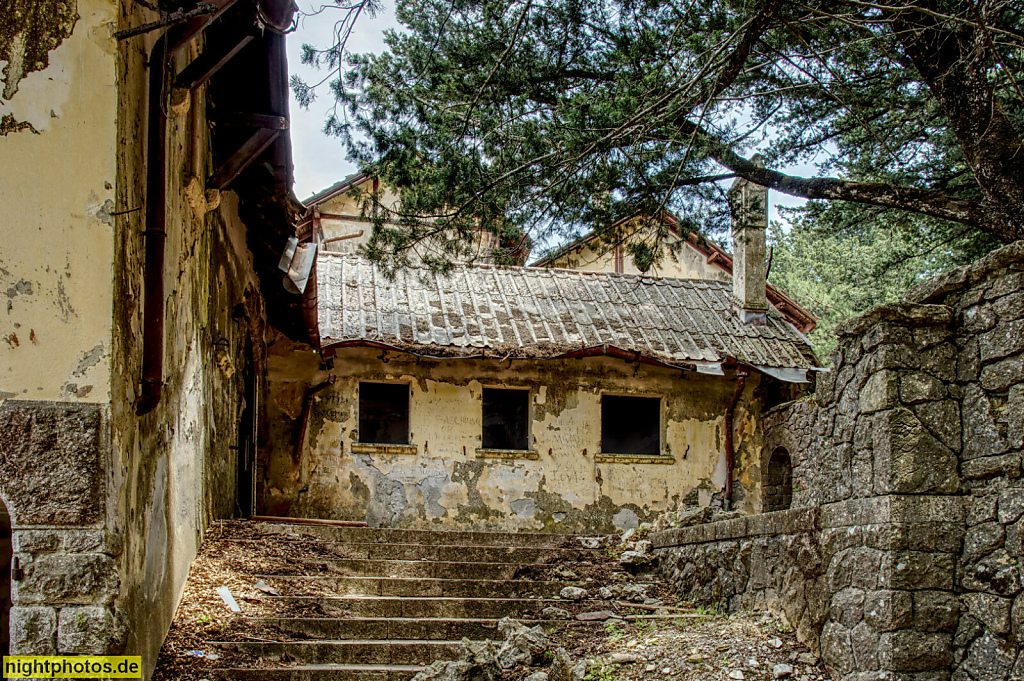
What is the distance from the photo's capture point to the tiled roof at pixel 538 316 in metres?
11.7

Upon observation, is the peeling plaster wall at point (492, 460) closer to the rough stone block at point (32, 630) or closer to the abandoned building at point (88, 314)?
the abandoned building at point (88, 314)

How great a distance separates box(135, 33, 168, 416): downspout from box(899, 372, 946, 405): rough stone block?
13.6ft

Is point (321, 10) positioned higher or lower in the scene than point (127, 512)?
higher

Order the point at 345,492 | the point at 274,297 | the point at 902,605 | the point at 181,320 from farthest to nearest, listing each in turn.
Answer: the point at 345,492 < the point at 274,297 < the point at 181,320 < the point at 902,605

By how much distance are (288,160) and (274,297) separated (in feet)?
11.4

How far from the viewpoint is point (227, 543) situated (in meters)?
6.91

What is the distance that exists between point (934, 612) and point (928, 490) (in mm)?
668

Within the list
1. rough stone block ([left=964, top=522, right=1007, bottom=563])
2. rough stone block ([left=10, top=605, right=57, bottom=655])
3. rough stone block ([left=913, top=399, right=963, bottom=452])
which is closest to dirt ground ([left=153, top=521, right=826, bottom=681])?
rough stone block ([left=10, top=605, right=57, bottom=655])

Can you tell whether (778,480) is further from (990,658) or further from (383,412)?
(990,658)

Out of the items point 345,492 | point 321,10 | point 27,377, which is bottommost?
point 345,492

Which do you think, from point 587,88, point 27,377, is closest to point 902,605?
point 27,377

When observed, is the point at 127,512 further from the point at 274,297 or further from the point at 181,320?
the point at 274,297

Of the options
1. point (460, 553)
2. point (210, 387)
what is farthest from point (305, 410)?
point (210, 387)

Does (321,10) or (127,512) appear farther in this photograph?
(321,10)
